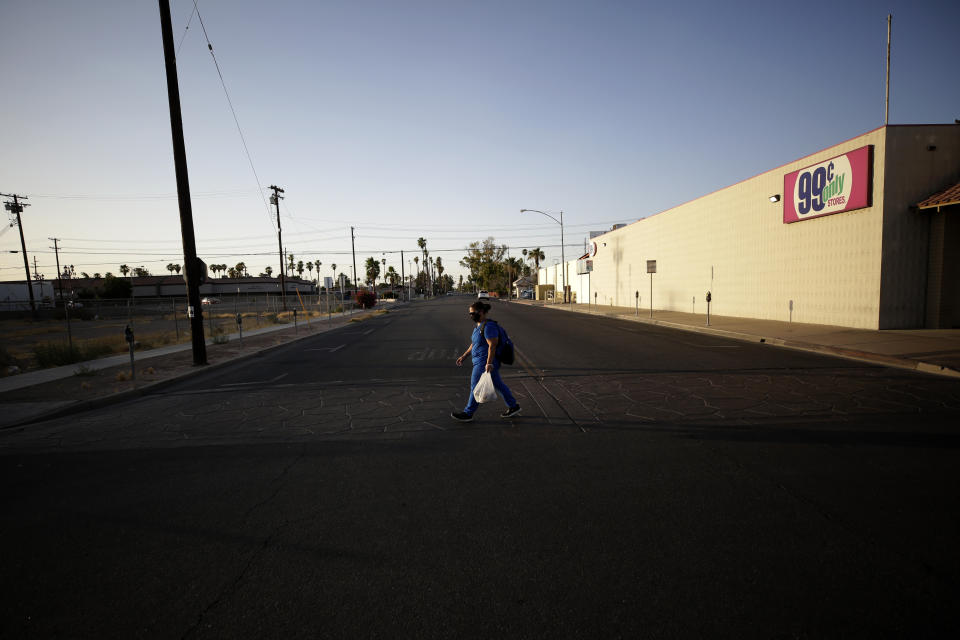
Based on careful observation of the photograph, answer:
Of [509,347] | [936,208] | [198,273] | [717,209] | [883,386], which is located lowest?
[883,386]

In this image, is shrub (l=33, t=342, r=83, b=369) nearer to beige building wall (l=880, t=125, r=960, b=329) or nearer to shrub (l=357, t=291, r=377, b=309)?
beige building wall (l=880, t=125, r=960, b=329)

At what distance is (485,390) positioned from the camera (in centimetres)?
592

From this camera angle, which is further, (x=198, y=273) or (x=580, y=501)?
(x=198, y=273)

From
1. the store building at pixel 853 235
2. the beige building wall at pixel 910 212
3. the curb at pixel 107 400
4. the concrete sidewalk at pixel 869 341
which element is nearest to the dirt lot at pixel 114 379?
the curb at pixel 107 400

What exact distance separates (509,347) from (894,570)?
4258 mm

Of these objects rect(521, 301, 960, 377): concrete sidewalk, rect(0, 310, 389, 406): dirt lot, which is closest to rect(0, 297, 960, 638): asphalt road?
rect(0, 310, 389, 406): dirt lot

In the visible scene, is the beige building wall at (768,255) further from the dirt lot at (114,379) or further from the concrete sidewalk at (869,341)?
the dirt lot at (114,379)

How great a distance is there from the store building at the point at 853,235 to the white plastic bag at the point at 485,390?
567 inches

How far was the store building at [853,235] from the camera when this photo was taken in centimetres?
1430

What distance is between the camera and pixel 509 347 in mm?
6266

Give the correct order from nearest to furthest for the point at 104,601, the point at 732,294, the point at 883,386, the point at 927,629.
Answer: the point at 927,629
the point at 104,601
the point at 883,386
the point at 732,294

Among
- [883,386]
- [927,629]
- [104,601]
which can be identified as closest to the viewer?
[927,629]

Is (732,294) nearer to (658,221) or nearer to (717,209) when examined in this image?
(717,209)

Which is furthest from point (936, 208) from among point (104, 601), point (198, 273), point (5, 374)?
point (5, 374)
